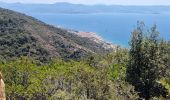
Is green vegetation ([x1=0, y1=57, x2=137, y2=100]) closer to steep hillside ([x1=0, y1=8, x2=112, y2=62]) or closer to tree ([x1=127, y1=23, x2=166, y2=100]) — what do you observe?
tree ([x1=127, y1=23, x2=166, y2=100])

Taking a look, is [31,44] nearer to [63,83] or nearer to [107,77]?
[63,83]

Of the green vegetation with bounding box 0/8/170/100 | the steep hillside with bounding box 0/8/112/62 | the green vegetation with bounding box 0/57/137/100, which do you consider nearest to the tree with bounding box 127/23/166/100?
the green vegetation with bounding box 0/8/170/100

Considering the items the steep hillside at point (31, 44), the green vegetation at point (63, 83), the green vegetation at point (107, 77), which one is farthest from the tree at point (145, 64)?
the steep hillside at point (31, 44)

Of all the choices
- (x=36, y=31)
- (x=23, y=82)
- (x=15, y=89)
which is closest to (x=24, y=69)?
(x=23, y=82)

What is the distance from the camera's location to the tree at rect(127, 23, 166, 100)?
3009 cm

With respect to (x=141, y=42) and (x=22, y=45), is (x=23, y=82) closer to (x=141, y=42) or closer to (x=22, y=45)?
(x=141, y=42)

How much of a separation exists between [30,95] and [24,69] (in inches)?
226

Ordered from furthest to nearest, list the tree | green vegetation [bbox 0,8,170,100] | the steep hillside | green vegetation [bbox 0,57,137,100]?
1. the steep hillside
2. the tree
3. green vegetation [bbox 0,8,170,100]
4. green vegetation [bbox 0,57,137,100]

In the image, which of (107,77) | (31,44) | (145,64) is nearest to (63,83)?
(107,77)

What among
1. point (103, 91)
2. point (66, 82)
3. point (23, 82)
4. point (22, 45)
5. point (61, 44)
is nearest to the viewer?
point (103, 91)

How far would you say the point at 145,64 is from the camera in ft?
100

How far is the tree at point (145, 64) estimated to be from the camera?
1185 inches

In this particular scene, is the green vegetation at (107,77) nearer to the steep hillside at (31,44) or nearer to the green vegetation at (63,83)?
the green vegetation at (63,83)

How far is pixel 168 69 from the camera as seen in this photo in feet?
104
